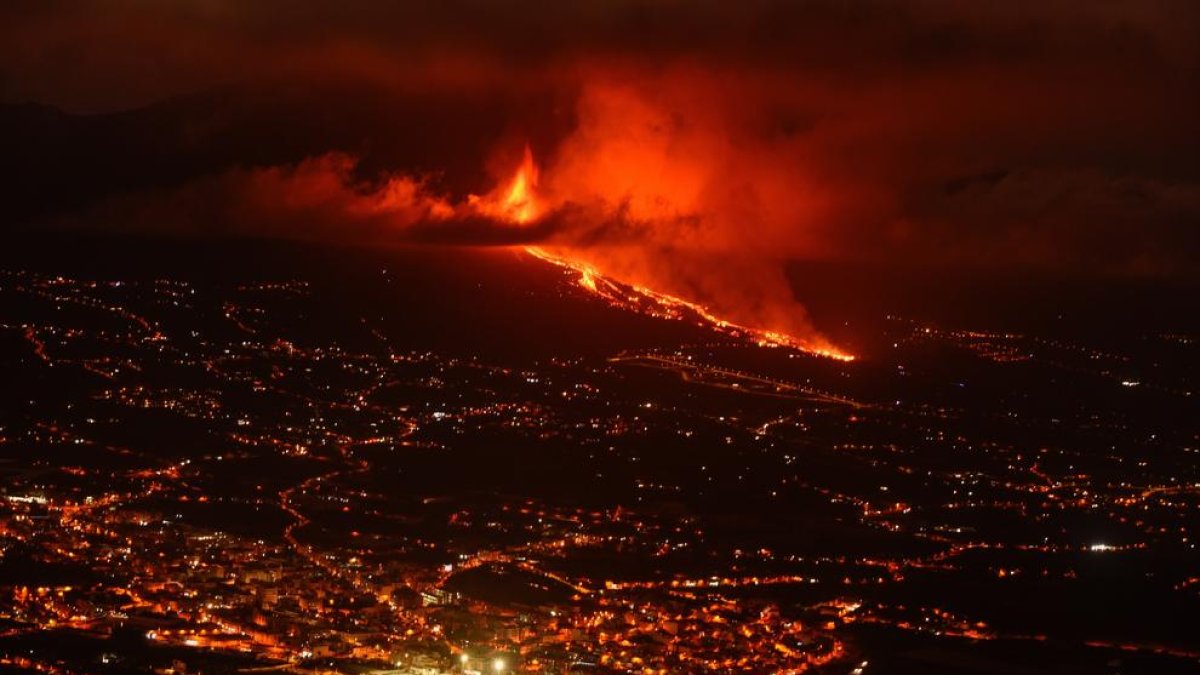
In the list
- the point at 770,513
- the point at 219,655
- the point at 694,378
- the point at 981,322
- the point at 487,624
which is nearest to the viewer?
the point at 219,655

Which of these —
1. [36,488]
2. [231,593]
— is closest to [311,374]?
[36,488]

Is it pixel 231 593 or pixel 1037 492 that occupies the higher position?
pixel 1037 492

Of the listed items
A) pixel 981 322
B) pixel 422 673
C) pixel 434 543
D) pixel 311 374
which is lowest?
pixel 422 673

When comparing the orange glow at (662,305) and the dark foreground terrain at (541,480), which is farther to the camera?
the orange glow at (662,305)

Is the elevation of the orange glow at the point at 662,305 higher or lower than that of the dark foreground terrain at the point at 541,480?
higher

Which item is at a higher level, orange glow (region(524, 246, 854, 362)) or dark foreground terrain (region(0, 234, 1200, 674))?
orange glow (region(524, 246, 854, 362))

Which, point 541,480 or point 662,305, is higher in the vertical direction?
point 662,305

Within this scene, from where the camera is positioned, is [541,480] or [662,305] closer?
[541,480]

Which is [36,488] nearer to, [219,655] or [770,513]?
[219,655]

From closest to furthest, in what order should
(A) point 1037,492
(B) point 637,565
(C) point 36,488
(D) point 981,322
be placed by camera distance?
(B) point 637,565
(C) point 36,488
(A) point 1037,492
(D) point 981,322

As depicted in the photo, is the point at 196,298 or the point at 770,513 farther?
the point at 196,298

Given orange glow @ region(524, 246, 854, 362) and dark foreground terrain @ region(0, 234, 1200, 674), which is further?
orange glow @ region(524, 246, 854, 362)
